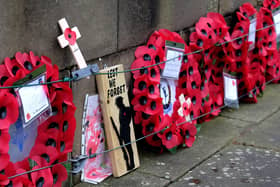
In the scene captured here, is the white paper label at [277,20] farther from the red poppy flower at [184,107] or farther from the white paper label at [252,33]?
the red poppy flower at [184,107]

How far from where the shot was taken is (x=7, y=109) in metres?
3.41

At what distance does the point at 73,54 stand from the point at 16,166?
36.7 inches

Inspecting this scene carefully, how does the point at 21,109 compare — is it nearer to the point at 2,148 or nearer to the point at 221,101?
the point at 2,148

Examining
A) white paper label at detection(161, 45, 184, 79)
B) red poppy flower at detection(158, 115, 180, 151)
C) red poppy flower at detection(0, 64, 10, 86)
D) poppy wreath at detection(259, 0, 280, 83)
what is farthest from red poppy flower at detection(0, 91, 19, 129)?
poppy wreath at detection(259, 0, 280, 83)

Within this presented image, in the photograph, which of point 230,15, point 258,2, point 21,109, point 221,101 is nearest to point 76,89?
point 21,109

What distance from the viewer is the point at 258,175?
15.0 ft

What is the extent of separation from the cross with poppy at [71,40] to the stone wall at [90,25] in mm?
44

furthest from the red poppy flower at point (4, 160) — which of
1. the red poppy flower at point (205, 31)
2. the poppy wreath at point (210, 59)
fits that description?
the red poppy flower at point (205, 31)

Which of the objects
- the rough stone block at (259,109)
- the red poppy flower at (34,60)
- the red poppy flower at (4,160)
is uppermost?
the red poppy flower at (34,60)

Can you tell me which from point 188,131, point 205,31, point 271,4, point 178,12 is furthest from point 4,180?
point 271,4

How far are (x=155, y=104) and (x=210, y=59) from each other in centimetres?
125

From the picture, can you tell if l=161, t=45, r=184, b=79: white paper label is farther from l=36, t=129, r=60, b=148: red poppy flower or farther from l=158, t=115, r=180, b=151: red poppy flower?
l=36, t=129, r=60, b=148: red poppy flower

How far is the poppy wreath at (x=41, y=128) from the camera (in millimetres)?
3411

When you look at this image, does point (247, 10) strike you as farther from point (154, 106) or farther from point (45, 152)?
point (45, 152)
